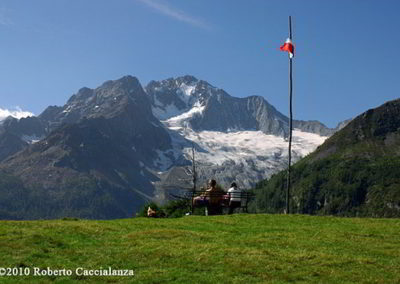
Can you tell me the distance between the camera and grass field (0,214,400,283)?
24734mm

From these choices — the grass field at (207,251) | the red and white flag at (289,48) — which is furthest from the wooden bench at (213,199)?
the red and white flag at (289,48)

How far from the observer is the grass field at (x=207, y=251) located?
24.7 m

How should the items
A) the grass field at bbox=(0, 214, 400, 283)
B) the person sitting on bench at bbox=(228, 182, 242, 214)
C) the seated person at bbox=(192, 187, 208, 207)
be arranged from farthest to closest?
the seated person at bbox=(192, 187, 208, 207) → the person sitting on bench at bbox=(228, 182, 242, 214) → the grass field at bbox=(0, 214, 400, 283)

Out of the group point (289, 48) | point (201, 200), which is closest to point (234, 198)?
point (201, 200)

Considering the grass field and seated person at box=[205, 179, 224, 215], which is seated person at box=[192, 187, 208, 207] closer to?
seated person at box=[205, 179, 224, 215]

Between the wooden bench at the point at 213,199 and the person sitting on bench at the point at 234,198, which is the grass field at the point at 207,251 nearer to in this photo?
the person sitting on bench at the point at 234,198

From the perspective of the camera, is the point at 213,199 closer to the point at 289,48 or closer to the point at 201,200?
the point at 201,200

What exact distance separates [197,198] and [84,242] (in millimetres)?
20499

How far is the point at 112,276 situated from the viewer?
25.0m

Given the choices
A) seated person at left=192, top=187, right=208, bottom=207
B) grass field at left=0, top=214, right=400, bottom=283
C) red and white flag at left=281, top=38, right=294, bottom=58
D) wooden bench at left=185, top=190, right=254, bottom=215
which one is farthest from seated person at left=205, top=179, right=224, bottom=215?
red and white flag at left=281, top=38, right=294, bottom=58

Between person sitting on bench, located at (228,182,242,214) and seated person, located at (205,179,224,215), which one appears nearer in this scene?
person sitting on bench, located at (228,182,242,214)

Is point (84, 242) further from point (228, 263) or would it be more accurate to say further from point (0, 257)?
point (228, 263)

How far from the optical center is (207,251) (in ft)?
93.8

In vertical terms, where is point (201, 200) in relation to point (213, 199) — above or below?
below
